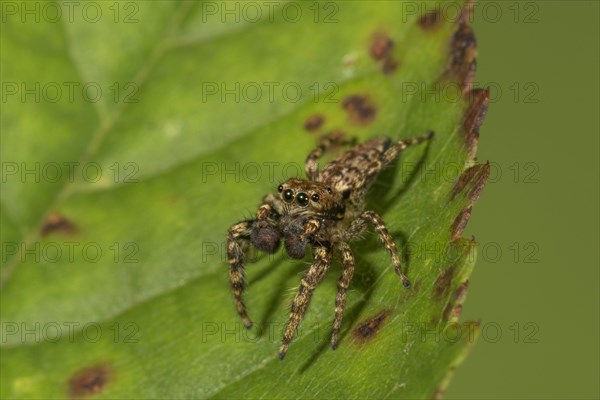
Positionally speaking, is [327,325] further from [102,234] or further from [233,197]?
[102,234]

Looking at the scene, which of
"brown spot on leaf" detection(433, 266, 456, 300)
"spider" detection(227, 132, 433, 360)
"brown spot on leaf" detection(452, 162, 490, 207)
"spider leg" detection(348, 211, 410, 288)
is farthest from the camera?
"spider" detection(227, 132, 433, 360)

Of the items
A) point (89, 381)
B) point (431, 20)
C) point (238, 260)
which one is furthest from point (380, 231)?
point (89, 381)

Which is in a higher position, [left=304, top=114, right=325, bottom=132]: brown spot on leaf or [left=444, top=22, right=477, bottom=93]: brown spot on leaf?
[left=444, top=22, right=477, bottom=93]: brown spot on leaf

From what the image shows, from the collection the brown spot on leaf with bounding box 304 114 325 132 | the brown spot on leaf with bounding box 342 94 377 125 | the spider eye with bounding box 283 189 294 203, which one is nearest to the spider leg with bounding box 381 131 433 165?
the brown spot on leaf with bounding box 342 94 377 125

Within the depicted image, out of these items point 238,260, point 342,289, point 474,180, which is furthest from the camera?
point 238,260

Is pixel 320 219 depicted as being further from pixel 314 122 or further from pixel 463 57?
pixel 463 57

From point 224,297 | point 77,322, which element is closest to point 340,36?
point 224,297

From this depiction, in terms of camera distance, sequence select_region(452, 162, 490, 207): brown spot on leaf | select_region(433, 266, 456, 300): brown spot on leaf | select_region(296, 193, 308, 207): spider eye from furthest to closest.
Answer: select_region(296, 193, 308, 207): spider eye → select_region(452, 162, 490, 207): brown spot on leaf → select_region(433, 266, 456, 300): brown spot on leaf

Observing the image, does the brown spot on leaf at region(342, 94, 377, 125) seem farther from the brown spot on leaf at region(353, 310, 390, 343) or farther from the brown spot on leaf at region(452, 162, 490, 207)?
the brown spot on leaf at region(353, 310, 390, 343)
